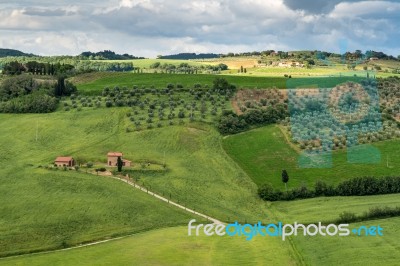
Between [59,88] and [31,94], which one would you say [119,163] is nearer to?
[59,88]

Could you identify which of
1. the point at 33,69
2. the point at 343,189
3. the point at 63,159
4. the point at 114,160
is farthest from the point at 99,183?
the point at 33,69

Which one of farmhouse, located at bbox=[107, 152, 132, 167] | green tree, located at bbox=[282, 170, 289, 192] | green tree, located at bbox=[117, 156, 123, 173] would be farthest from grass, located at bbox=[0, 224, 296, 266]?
farmhouse, located at bbox=[107, 152, 132, 167]

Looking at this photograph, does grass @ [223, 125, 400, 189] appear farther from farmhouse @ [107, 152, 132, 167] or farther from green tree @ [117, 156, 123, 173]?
green tree @ [117, 156, 123, 173]

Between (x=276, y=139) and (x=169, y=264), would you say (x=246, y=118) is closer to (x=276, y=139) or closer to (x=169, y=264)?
(x=276, y=139)

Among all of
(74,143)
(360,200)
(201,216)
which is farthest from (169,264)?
(74,143)

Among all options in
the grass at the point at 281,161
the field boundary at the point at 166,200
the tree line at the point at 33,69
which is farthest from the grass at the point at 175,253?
the tree line at the point at 33,69

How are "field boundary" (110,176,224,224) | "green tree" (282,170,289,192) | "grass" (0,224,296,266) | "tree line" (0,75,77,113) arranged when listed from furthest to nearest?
"tree line" (0,75,77,113)
"green tree" (282,170,289,192)
"field boundary" (110,176,224,224)
"grass" (0,224,296,266)
